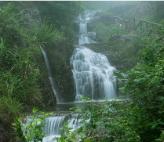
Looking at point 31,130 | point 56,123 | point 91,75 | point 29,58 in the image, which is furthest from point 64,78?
point 31,130

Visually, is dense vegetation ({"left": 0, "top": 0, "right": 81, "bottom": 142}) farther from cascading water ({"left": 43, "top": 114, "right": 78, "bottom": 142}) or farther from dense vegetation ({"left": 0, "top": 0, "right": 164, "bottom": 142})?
cascading water ({"left": 43, "top": 114, "right": 78, "bottom": 142})

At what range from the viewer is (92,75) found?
429 inches

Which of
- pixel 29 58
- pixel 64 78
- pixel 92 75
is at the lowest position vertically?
pixel 64 78

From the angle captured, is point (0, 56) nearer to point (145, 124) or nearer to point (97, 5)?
point (145, 124)

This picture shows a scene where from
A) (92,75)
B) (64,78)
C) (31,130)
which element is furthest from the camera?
(92,75)

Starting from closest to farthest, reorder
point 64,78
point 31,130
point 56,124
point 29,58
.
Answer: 1. point 31,130
2. point 56,124
3. point 29,58
4. point 64,78

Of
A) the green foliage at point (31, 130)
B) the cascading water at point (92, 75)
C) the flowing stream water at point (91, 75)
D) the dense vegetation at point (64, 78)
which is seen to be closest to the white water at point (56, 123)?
the dense vegetation at point (64, 78)

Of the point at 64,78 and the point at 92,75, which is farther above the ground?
the point at 92,75

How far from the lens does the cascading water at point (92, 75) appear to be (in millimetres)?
10492

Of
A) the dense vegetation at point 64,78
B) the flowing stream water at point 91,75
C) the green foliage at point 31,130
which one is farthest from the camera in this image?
the flowing stream water at point 91,75

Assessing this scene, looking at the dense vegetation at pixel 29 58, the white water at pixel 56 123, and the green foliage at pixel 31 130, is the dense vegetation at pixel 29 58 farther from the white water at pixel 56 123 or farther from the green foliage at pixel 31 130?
the green foliage at pixel 31 130

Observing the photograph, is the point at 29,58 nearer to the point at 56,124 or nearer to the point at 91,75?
the point at 56,124

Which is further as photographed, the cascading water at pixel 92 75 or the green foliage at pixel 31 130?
the cascading water at pixel 92 75

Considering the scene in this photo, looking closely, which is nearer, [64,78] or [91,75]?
[64,78]
